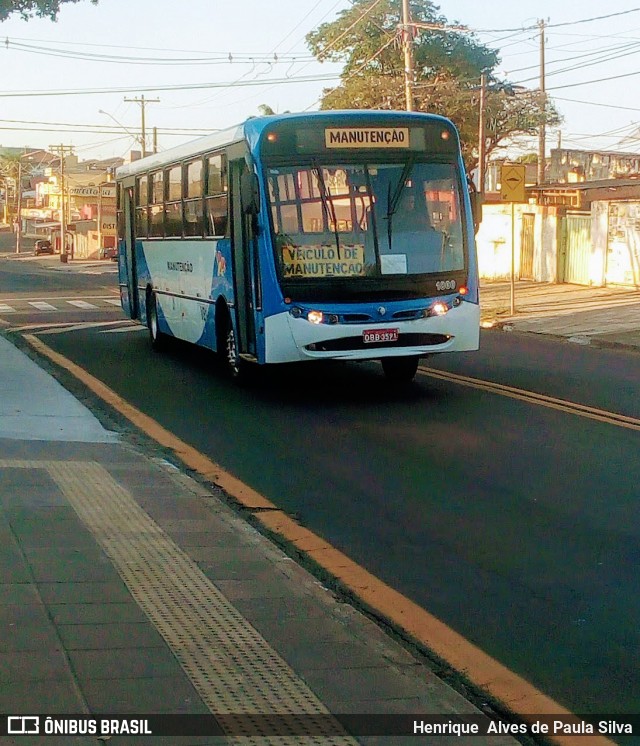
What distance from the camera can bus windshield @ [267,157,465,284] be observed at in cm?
1328

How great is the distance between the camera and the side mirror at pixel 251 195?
13258mm

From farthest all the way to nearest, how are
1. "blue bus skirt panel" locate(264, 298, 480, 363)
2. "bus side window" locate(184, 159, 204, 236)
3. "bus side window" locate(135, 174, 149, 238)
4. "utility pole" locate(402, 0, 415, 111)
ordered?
"utility pole" locate(402, 0, 415, 111) < "bus side window" locate(135, 174, 149, 238) < "bus side window" locate(184, 159, 204, 236) < "blue bus skirt panel" locate(264, 298, 480, 363)

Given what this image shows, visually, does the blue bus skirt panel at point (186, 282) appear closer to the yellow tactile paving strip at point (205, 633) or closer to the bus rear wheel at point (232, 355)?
the bus rear wheel at point (232, 355)

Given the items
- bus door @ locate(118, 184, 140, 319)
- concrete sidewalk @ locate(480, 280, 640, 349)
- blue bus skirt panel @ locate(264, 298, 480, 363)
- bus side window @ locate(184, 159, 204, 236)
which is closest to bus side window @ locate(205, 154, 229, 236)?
bus side window @ locate(184, 159, 204, 236)

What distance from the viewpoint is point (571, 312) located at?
26.3m

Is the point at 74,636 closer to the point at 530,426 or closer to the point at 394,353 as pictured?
the point at 530,426

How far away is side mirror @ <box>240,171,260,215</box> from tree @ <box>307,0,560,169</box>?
A: 44.8 m

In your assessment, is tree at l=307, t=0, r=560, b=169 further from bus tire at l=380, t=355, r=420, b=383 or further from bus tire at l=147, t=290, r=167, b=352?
bus tire at l=380, t=355, r=420, b=383

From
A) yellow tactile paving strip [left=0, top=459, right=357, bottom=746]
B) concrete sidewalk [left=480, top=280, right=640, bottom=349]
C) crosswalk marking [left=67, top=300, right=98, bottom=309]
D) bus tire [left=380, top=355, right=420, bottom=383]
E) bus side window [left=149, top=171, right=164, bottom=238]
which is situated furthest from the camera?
crosswalk marking [left=67, top=300, right=98, bottom=309]

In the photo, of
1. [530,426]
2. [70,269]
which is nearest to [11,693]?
[530,426]

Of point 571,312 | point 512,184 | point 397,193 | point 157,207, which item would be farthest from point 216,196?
point 571,312

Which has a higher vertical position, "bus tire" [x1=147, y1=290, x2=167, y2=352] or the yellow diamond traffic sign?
the yellow diamond traffic sign

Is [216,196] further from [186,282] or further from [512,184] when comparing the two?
[512,184]

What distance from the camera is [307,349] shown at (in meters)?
13.3
